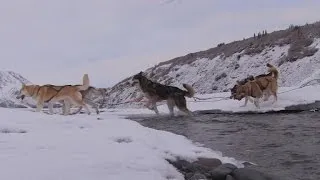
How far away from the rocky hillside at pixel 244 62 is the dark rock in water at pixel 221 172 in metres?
21.0

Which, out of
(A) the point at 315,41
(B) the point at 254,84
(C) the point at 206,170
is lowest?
(C) the point at 206,170

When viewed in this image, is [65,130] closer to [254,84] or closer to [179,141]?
[179,141]

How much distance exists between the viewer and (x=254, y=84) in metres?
16.7

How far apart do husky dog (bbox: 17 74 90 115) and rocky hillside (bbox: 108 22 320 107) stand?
40.9ft

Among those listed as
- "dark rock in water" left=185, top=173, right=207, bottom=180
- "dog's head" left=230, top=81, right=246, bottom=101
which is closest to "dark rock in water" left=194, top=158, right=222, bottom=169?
"dark rock in water" left=185, top=173, right=207, bottom=180

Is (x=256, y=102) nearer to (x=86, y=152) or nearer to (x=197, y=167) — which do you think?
(x=197, y=167)

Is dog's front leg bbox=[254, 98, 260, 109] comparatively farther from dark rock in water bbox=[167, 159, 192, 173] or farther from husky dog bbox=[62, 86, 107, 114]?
dark rock in water bbox=[167, 159, 192, 173]

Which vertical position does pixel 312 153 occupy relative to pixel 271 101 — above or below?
below

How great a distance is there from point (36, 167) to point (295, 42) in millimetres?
29632

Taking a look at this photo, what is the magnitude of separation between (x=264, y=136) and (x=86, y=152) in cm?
497

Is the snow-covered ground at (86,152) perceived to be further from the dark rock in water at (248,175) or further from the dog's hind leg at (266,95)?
the dog's hind leg at (266,95)

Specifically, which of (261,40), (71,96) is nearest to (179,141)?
(71,96)

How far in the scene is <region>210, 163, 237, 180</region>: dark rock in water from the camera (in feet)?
20.6

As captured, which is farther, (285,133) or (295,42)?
(295,42)
